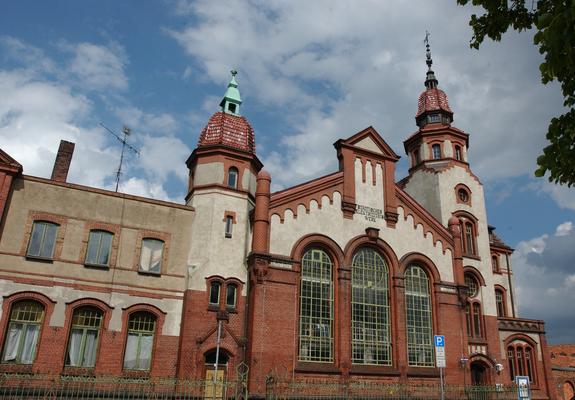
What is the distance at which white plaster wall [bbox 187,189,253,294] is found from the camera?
2402 centimetres

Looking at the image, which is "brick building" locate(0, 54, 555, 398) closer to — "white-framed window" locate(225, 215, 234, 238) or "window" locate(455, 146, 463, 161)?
"white-framed window" locate(225, 215, 234, 238)

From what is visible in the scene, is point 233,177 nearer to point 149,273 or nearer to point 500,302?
point 149,273

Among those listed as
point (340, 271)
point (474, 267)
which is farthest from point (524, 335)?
point (340, 271)

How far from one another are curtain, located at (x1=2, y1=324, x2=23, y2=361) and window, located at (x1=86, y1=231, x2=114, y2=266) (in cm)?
394

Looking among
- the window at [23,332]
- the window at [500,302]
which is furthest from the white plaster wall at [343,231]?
the window at [500,302]

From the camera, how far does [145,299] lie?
23.0 m

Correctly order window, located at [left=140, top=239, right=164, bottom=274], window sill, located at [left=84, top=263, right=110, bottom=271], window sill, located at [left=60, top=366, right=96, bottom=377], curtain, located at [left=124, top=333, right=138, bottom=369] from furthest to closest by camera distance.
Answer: window, located at [left=140, top=239, right=164, bottom=274] → window sill, located at [left=84, top=263, right=110, bottom=271] → curtain, located at [left=124, top=333, right=138, bottom=369] → window sill, located at [left=60, top=366, right=96, bottom=377]

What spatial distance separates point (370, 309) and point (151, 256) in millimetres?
12066

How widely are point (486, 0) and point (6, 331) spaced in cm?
2124

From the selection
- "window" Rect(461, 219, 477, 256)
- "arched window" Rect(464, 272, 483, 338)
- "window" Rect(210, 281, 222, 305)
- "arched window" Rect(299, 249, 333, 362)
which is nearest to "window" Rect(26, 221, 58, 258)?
"window" Rect(210, 281, 222, 305)

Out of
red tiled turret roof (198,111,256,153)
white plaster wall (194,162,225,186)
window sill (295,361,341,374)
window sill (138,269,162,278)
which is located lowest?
window sill (295,361,341,374)

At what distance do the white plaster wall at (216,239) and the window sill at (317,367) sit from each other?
16.5ft

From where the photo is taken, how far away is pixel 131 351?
22219 mm

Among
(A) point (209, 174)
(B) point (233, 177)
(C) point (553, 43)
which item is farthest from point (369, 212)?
(C) point (553, 43)
